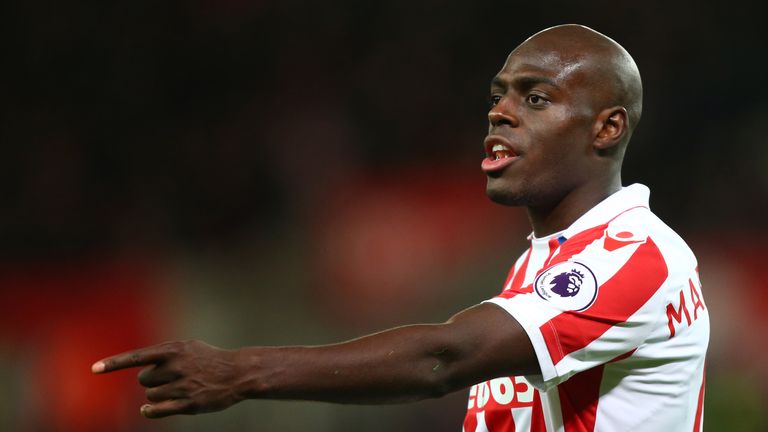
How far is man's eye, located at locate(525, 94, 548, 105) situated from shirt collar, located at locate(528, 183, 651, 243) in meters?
0.35

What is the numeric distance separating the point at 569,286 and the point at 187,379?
3.04 feet

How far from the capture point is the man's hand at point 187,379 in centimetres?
206

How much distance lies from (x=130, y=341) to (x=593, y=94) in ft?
19.5

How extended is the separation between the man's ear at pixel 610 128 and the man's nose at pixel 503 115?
0.82 ft

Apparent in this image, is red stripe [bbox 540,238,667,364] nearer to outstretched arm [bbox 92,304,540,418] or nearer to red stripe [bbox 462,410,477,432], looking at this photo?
outstretched arm [bbox 92,304,540,418]

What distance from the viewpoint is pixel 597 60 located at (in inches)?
115

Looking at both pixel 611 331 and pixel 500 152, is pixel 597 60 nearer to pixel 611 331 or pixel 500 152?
pixel 500 152

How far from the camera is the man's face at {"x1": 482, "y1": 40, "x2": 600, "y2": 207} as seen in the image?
2863 millimetres

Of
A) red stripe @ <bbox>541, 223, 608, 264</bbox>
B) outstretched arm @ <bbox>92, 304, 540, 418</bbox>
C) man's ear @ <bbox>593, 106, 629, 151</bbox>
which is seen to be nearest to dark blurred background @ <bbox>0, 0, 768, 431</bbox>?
man's ear @ <bbox>593, 106, 629, 151</bbox>

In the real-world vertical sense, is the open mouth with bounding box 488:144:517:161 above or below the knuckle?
above

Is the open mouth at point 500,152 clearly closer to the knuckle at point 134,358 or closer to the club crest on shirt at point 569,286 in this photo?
the club crest on shirt at point 569,286

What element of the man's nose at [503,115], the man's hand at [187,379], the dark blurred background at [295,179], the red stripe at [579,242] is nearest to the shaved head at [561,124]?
the man's nose at [503,115]

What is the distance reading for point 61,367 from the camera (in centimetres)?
778

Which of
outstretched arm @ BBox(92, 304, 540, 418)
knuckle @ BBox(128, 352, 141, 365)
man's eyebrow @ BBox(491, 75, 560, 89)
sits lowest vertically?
outstretched arm @ BBox(92, 304, 540, 418)
